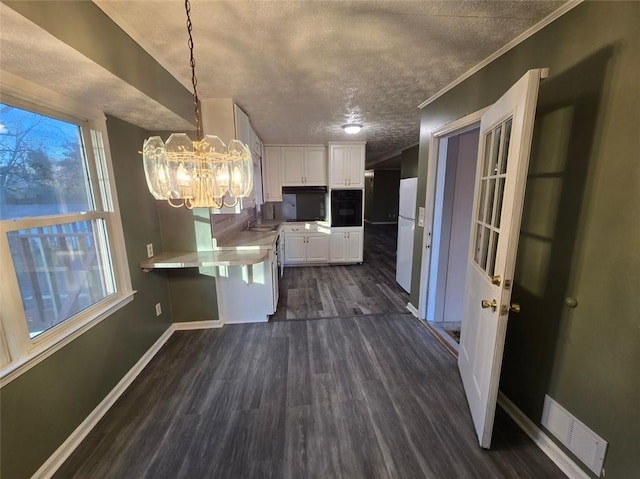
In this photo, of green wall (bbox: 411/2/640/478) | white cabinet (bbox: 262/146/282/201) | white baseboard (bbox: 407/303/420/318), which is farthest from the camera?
white cabinet (bbox: 262/146/282/201)

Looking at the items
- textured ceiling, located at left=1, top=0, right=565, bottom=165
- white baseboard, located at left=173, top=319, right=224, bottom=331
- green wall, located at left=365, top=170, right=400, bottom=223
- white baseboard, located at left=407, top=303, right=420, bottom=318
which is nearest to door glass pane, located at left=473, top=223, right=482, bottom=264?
textured ceiling, located at left=1, top=0, right=565, bottom=165

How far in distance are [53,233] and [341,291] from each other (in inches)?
124

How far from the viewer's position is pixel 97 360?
68.7 inches

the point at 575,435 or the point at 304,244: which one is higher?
the point at 304,244

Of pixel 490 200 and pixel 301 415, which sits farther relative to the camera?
pixel 301 415

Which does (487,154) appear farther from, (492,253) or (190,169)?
(190,169)

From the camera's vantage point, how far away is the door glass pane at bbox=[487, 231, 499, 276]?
1.49 metres

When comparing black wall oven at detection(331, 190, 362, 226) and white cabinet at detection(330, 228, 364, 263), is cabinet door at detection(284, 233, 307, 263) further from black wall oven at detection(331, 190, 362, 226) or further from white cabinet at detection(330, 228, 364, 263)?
black wall oven at detection(331, 190, 362, 226)

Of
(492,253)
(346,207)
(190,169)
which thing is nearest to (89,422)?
(190,169)

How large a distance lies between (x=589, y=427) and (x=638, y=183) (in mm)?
1165

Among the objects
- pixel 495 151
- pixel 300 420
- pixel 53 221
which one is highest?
pixel 495 151

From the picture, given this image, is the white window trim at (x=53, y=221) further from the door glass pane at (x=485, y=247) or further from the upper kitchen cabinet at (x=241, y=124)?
the door glass pane at (x=485, y=247)

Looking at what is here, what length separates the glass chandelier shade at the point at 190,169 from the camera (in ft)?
4.00

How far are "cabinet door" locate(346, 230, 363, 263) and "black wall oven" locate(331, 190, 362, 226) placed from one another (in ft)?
0.66
